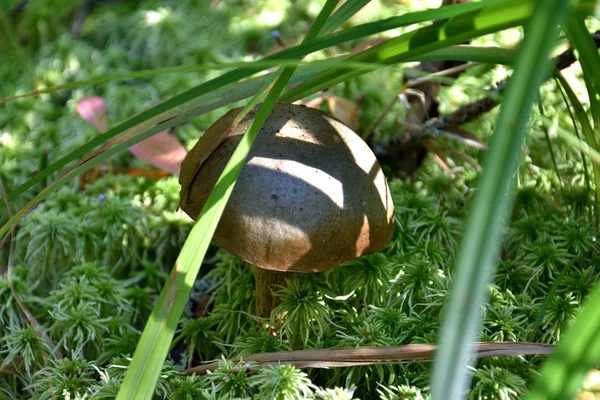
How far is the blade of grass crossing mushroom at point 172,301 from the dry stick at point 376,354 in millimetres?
390

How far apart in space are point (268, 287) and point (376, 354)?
1.00 ft

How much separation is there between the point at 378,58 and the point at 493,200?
0.47 m

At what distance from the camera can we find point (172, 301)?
75cm

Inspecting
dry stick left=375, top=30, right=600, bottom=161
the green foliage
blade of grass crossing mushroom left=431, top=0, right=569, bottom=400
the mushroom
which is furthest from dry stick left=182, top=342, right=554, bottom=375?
dry stick left=375, top=30, right=600, bottom=161

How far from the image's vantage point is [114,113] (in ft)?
6.30

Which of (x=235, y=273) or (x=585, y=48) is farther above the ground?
(x=585, y=48)

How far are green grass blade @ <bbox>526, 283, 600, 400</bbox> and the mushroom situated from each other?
1.67 ft

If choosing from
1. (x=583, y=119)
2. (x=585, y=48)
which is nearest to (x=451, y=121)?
(x=583, y=119)

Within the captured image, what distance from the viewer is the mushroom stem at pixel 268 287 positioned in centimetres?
129

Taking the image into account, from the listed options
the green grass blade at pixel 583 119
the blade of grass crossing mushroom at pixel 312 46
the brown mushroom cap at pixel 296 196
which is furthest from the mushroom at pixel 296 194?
the green grass blade at pixel 583 119

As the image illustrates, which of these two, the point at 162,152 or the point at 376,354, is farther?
the point at 162,152

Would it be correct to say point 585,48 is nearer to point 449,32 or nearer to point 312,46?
point 449,32

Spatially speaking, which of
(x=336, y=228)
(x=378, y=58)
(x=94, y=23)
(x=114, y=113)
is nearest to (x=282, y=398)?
(x=336, y=228)

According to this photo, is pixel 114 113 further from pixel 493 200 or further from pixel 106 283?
pixel 493 200
